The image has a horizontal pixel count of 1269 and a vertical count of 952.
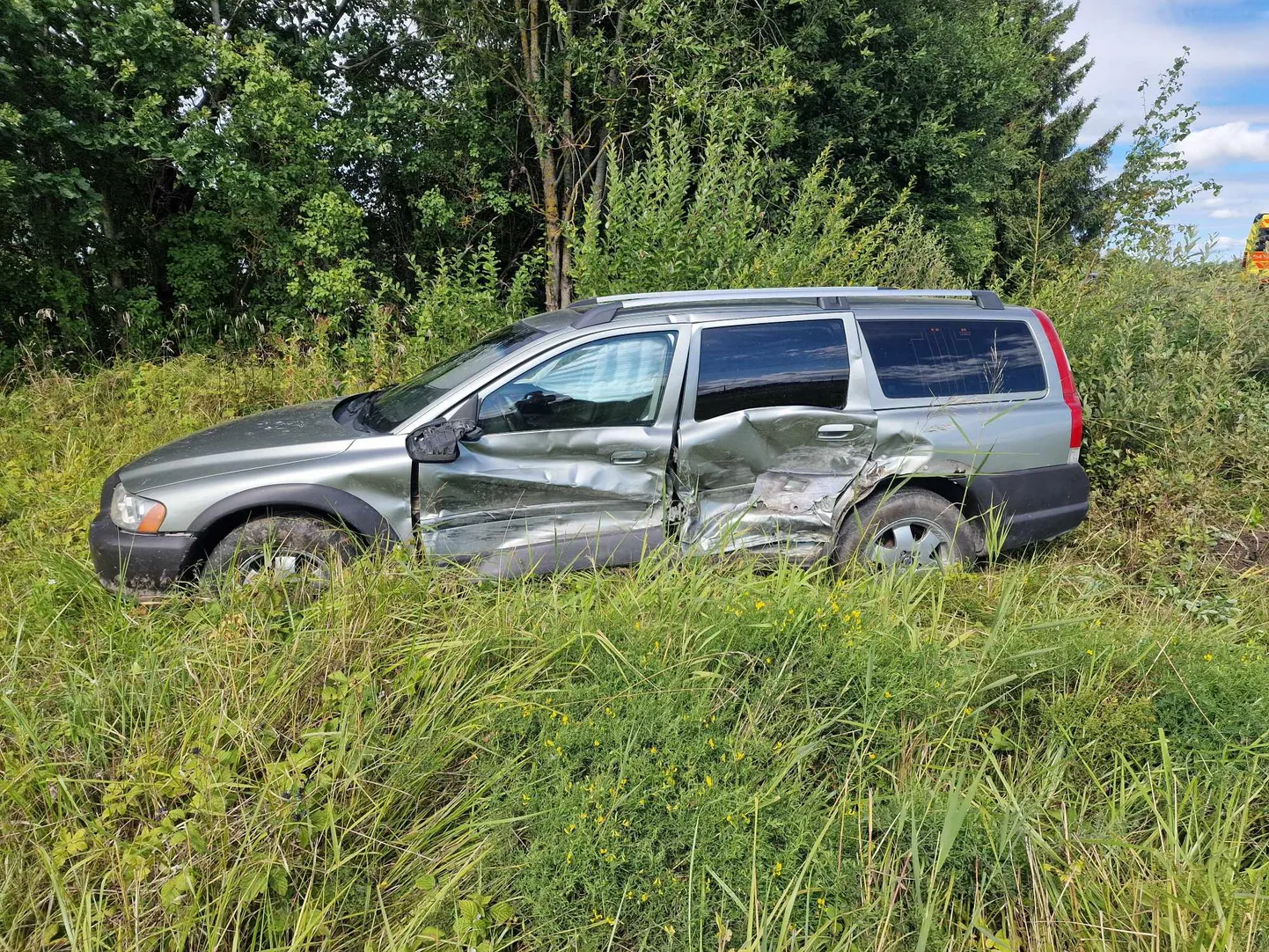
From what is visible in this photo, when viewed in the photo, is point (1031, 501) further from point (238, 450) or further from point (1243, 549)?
point (238, 450)

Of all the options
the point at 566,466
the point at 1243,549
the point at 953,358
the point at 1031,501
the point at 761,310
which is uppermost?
the point at 761,310

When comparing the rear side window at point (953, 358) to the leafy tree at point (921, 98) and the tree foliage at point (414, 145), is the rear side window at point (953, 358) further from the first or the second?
the leafy tree at point (921, 98)

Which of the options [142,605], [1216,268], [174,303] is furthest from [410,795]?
[174,303]

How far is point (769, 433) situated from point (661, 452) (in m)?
0.60

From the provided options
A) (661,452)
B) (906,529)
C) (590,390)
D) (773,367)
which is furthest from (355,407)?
(906,529)

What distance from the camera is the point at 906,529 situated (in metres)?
4.12

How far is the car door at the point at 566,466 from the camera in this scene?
360 centimetres

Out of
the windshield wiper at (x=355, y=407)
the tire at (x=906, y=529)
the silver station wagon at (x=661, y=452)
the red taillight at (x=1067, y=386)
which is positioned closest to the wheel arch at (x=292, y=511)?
the silver station wagon at (x=661, y=452)

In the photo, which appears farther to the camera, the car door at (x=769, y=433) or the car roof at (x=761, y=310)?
the car roof at (x=761, y=310)

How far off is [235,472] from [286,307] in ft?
19.7

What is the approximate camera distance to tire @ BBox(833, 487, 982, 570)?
4062 mm

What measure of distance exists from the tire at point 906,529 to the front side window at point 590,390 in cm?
129

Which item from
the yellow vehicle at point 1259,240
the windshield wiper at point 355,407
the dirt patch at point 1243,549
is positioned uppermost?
the yellow vehicle at point 1259,240

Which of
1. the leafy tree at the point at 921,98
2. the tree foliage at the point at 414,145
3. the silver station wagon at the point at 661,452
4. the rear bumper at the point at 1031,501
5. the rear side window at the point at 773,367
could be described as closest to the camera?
the silver station wagon at the point at 661,452
